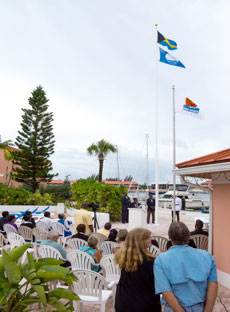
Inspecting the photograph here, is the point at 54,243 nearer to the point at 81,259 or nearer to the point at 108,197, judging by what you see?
the point at 81,259

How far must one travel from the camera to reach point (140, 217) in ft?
36.6

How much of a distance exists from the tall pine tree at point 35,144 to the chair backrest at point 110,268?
1026 inches

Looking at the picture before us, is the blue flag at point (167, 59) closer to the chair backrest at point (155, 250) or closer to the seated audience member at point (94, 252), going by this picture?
the chair backrest at point (155, 250)

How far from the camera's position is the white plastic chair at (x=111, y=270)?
153 inches

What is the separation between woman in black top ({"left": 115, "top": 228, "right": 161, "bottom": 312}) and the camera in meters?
2.26

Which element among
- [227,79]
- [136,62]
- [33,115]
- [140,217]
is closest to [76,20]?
[136,62]

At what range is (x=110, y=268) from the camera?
157 inches

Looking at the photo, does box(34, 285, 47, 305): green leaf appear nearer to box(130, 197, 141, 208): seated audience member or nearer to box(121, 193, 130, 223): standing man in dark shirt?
box(121, 193, 130, 223): standing man in dark shirt

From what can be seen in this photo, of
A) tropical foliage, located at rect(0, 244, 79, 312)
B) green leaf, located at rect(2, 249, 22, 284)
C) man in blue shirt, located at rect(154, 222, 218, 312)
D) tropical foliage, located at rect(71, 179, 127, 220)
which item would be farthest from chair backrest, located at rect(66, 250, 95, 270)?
tropical foliage, located at rect(71, 179, 127, 220)

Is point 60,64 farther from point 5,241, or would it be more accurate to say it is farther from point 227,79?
point 5,241

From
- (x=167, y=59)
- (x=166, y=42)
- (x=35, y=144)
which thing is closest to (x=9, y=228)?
(x=167, y=59)

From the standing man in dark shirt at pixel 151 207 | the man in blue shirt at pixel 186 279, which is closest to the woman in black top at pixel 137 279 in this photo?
the man in blue shirt at pixel 186 279

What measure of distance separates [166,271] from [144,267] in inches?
10.7

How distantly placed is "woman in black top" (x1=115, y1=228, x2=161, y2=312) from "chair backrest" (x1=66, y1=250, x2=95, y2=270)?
155 cm
